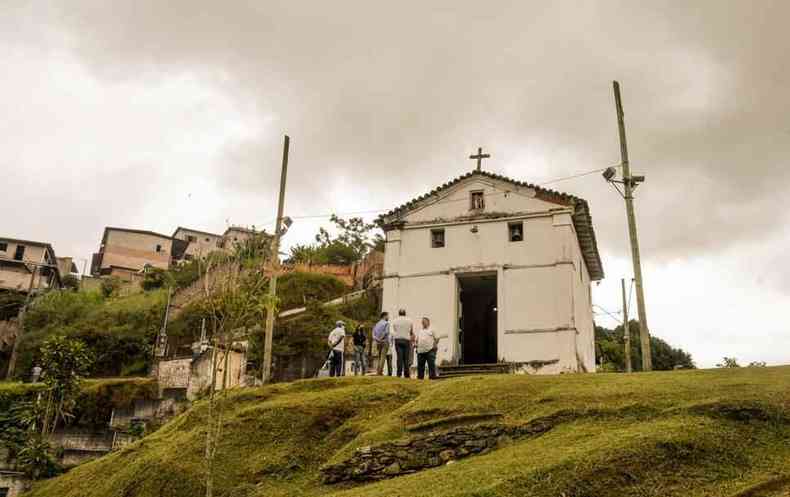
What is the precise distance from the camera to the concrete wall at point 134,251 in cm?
7156

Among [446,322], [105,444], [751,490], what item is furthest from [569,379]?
[105,444]

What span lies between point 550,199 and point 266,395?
42.0 feet

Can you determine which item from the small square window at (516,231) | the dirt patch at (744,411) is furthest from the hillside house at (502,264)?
the dirt patch at (744,411)

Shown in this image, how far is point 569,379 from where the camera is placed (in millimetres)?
15430

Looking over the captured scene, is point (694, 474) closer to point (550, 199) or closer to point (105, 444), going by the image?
point (550, 199)

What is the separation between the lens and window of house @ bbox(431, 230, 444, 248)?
26641mm

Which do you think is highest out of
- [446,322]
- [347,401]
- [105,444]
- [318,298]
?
[318,298]

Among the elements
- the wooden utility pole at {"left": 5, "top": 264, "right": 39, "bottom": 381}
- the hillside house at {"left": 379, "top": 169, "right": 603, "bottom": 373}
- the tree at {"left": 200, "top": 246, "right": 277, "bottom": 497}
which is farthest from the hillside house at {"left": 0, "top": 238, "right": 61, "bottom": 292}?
the tree at {"left": 200, "top": 246, "right": 277, "bottom": 497}

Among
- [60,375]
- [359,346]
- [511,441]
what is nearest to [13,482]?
[60,375]

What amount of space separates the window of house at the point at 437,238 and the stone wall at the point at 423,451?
13821 mm

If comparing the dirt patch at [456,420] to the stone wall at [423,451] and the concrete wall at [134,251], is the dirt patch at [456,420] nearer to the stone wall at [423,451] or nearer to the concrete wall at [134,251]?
the stone wall at [423,451]

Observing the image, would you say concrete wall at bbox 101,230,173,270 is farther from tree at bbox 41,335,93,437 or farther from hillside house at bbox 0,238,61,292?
tree at bbox 41,335,93,437

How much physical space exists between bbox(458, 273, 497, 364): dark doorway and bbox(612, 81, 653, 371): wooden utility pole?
23.5 ft

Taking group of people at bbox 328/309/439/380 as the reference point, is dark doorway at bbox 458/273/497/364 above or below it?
above
